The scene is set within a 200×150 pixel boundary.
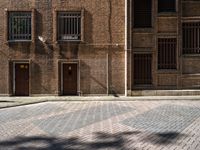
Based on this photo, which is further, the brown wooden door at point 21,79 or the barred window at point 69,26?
the brown wooden door at point 21,79

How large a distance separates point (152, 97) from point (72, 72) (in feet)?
17.5

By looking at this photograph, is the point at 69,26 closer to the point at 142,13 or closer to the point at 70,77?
the point at 70,77

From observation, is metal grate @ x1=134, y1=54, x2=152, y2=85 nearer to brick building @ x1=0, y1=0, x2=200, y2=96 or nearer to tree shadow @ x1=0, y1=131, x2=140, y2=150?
brick building @ x1=0, y1=0, x2=200, y2=96

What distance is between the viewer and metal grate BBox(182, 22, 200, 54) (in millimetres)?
20953

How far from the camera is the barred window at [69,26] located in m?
21.0

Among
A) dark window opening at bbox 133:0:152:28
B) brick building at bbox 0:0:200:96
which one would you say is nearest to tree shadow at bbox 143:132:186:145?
brick building at bbox 0:0:200:96

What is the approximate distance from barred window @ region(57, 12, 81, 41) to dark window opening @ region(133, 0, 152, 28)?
3.66 meters


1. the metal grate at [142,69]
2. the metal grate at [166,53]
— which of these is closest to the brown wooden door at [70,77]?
the metal grate at [142,69]

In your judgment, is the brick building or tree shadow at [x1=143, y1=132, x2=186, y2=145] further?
the brick building

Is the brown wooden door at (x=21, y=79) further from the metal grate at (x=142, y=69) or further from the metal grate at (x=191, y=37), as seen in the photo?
the metal grate at (x=191, y=37)

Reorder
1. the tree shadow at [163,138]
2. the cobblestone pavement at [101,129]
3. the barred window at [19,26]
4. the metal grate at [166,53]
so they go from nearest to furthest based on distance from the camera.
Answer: the cobblestone pavement at [101,129]
the tree shadow at [163,138]
the metal grate at [166,53]
the barred window at [19,26]

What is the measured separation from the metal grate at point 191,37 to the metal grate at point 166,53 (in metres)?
0.78

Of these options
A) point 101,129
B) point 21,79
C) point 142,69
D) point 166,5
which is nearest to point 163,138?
point 101,129

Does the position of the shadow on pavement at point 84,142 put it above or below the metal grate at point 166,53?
below
